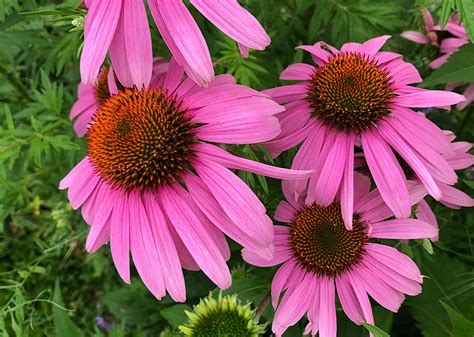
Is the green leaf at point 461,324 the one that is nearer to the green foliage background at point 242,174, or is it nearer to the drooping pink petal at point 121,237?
the green foliage background at point 242,174

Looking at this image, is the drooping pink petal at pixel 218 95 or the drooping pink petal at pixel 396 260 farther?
the drooping pink petal at pixel 396 260

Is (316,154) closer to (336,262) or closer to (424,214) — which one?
(336,262)

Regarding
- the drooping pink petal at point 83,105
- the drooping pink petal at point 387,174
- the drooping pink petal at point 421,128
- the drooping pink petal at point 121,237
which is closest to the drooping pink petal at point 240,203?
the drooping pink petal at point 121,237

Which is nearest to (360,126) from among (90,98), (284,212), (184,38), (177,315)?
(284,212)

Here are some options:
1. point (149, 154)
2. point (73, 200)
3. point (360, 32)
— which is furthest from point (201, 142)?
point (360, 32)

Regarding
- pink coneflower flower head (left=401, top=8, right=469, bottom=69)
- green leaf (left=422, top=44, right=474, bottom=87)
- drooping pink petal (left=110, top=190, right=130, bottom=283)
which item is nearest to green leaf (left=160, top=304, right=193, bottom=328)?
drooping pink petal (left=110, top=190, right=130, bottom=283)

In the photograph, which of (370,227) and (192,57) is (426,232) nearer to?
(370,227)

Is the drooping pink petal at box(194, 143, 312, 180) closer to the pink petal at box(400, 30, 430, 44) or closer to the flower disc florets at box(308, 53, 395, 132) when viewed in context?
the flower disc florets at box(308, 53, 395, 132)
